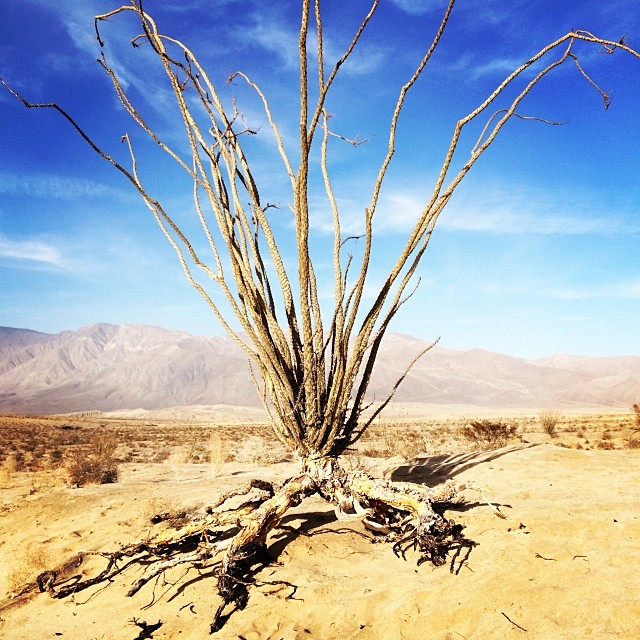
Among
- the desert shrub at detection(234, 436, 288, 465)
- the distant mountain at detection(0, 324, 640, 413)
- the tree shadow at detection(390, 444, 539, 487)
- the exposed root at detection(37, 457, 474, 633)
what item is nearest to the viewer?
the exposed root at detection(37, 457, 474, 633)

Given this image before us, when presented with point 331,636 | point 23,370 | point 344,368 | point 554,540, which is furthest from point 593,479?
point 23,370

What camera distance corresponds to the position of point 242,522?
336 cm

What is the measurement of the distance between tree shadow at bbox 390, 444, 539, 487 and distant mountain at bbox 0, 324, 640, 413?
61801 mm

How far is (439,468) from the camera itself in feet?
21.8

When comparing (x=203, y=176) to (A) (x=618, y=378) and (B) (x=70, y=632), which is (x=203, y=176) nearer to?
(B) (x=70, y=632)

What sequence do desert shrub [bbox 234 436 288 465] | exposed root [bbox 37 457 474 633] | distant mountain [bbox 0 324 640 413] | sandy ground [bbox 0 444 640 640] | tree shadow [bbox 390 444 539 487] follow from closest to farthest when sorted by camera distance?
sandy ground [bbox 0 444 640 640]
exposed root [bbox 37 457 474 633]
tree shadow [bbox 390 444 539 487]
desert shrub [bbox 234 436 288 465]
distant mountain [bbox 0 324 640 413]

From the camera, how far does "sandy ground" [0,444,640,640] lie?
2357mm

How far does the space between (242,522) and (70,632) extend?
1.35 metres

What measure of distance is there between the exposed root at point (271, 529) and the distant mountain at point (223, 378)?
64853 millimetres

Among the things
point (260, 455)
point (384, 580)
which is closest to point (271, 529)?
point (384, 580)

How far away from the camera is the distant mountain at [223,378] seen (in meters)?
82.4

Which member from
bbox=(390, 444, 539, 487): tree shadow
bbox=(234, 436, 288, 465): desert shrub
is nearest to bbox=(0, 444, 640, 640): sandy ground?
bbox=(390, 444, 539, 487): tree shadow

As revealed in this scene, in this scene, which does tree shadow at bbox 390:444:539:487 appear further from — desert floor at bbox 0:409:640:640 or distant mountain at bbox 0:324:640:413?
distant mountain at bbox 0:324:640:413

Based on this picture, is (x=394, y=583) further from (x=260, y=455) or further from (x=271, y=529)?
(x=260, y=455)
